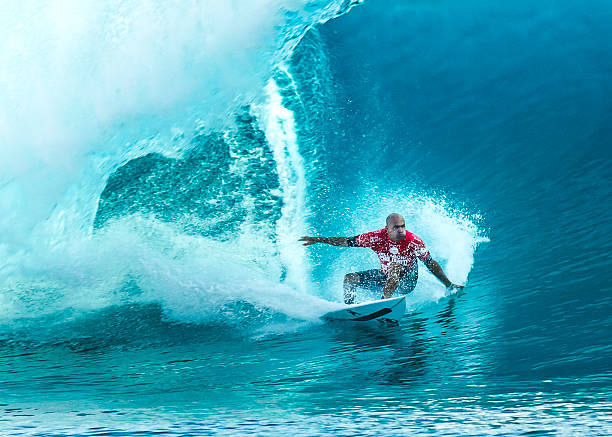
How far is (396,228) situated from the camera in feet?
16.9

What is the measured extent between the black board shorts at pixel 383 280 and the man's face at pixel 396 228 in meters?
0.38

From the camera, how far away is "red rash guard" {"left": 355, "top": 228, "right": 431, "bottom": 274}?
210 inches

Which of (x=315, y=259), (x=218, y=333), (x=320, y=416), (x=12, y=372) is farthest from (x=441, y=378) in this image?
(x=315, y=259)

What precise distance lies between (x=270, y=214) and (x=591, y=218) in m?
3.75

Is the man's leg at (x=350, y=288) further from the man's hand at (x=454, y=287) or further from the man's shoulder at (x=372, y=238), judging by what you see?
the man's hand at (x=454, y=287)

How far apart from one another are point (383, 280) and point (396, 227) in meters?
0.66

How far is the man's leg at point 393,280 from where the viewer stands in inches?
212

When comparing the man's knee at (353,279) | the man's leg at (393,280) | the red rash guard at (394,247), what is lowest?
the man's leg at (393,280)

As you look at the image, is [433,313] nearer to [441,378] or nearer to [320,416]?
[441,378]

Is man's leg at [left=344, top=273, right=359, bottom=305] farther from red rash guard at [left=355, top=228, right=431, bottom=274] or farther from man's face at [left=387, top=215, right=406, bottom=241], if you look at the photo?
man's face at [left=387, top=215, right=406, bottom=241]

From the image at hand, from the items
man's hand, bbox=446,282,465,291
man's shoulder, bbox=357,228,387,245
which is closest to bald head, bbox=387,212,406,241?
man's shoulder, bbox=357,228,387,245

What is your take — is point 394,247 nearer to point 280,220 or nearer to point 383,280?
point 383,280

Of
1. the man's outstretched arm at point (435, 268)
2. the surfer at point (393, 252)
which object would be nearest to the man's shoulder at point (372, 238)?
the surfer at point (393, 252)

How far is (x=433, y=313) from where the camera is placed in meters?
5.51
